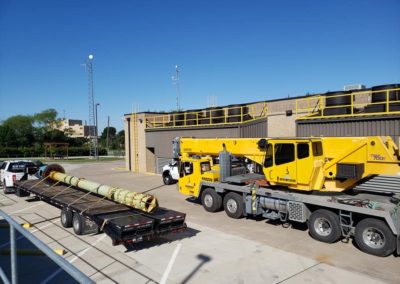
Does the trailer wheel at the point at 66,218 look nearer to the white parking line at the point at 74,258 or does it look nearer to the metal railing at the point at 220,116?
the white parking line at the point at 74,258

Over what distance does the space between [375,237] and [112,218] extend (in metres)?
7.36

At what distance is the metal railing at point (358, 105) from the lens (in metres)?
14.6

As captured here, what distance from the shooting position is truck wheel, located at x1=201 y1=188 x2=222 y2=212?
1427cm

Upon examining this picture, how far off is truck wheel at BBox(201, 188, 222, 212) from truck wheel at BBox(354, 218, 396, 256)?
19.2 ft

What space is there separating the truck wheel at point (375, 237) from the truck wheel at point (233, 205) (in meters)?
4.55

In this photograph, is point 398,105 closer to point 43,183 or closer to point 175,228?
point 175,228

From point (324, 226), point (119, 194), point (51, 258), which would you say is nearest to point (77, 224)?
point (119, 194)

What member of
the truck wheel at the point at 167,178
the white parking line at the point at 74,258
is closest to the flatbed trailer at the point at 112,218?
the white parking line at the point at 74,258

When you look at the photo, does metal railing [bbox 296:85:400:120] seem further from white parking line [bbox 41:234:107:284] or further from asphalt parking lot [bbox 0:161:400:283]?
white parking line [bbox 41:234:107:284]

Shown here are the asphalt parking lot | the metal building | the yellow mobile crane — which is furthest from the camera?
the metal building

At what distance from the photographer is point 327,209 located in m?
10.5

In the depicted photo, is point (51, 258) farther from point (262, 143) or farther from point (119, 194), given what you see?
point (262, 143)

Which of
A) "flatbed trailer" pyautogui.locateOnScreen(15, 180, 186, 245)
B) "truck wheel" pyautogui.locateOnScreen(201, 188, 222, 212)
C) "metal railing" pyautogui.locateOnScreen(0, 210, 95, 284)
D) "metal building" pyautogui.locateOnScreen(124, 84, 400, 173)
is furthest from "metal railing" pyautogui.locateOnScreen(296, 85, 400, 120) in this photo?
"metal railing" pyautogui.locateOnScreen(0, 210, 95, 284)

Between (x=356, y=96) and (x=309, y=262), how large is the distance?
11830 millimetres
